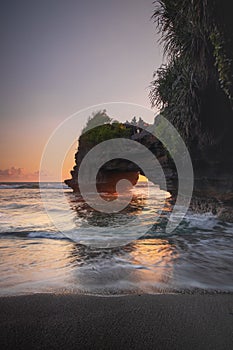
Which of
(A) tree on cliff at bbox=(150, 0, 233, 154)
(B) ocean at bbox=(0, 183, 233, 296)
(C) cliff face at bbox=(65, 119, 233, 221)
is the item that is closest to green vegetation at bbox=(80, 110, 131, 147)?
(C) cliff face at bbox=(65, 119, 233, 221)

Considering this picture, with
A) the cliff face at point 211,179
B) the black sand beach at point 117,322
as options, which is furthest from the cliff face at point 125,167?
the black sand beach at point 117,322

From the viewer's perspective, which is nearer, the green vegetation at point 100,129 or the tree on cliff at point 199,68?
the tree on cliff at point 199,68

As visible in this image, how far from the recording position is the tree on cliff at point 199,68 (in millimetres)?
6031

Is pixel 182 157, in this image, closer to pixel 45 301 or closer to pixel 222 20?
pixel 222 20

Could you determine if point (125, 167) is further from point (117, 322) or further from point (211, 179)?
point (117, 322)

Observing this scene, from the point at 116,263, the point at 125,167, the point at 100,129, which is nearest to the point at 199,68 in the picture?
the point at 116,263

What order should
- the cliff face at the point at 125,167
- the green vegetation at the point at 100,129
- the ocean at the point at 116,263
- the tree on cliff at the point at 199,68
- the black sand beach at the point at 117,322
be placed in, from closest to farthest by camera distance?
1. the black sand beach at the point at 117,322
2. the ocean at the point at 116,263
3. the tree on cliff at the point at 199,68
4. the cliff face at the point at 125,167
5. the green vegetation at the point at 100,129

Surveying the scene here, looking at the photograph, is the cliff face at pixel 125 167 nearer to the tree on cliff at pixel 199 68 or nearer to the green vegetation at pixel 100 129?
the green vegetation at pixel 100 129

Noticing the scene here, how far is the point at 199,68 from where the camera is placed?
7.37 m

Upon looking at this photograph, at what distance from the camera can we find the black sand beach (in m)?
1.64

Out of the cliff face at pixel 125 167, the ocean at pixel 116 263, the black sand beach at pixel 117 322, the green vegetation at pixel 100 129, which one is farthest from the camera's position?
the green vegetation at pixel 100 129

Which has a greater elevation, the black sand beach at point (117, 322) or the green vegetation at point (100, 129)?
the green vegetation at point (100, 129)

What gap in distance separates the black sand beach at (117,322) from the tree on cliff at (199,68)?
228 inches

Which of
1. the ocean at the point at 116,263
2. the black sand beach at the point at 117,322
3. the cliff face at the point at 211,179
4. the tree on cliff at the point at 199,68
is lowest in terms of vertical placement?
the ocean at the point at 116,263
